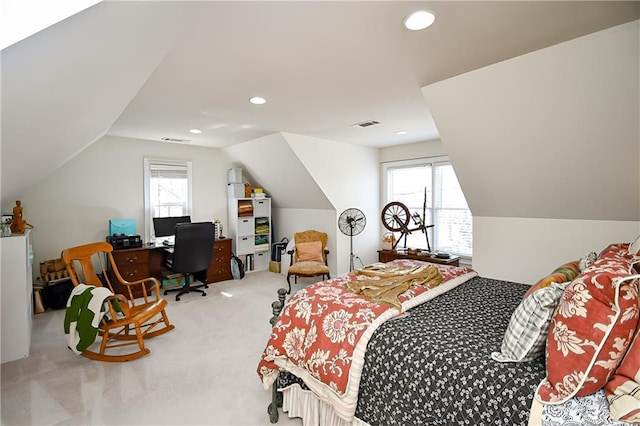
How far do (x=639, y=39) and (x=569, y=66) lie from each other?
0.34 metres

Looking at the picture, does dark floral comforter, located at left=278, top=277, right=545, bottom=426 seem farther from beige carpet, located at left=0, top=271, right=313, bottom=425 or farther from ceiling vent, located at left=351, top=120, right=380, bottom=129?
ceiling vent, located at left=351, top=120, right=380, bottom=129

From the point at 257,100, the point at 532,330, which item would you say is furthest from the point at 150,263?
the point at 532,330

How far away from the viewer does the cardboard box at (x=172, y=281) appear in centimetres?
496

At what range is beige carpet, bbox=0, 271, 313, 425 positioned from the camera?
82.5 inches

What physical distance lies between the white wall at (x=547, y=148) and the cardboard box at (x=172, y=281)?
4.50 m

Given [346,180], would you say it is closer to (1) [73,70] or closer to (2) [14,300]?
(1) [73,70]

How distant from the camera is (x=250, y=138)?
5.05 m

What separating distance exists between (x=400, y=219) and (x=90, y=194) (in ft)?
16.2

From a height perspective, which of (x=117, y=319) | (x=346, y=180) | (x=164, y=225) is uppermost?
(x=346, y=180)

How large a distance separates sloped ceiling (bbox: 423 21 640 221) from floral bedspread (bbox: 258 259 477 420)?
1.64 metres

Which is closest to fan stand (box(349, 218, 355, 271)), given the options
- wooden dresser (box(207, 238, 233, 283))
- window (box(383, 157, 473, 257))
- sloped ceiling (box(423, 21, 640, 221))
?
window (box(383, 157, 473, 257))

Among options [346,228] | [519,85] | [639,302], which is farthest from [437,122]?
[346,228]

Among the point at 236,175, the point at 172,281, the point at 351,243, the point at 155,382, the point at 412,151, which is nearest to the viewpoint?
the point at 155,382

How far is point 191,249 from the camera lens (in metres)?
4.53
